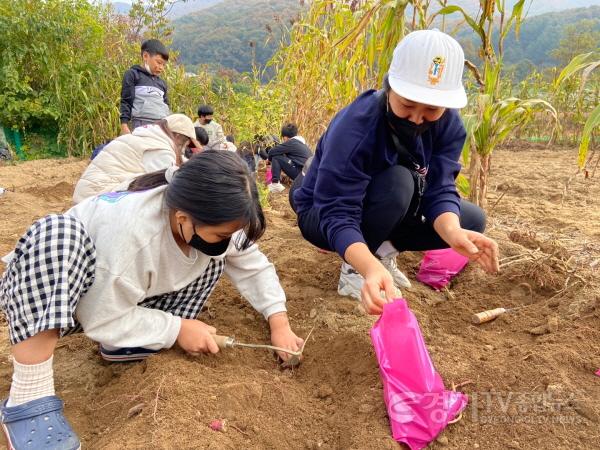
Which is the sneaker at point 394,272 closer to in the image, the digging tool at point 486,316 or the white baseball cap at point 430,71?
the digging tool at point 486,316

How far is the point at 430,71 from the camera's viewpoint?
1.36 m

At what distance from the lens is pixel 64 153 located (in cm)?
682

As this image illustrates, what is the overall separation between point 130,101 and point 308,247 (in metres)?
2.18

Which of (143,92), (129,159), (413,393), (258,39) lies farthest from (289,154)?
(258,39)

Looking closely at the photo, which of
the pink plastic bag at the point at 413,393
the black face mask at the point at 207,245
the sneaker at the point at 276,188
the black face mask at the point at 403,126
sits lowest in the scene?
the sneaker at the point at 276,188

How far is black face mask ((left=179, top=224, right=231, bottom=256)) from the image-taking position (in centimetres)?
133

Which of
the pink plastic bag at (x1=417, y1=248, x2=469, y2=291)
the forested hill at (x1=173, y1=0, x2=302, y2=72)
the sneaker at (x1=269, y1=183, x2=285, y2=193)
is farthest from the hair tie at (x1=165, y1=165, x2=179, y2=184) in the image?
the forested hill at (x1=173, y1=0, x2=302, y2=72)

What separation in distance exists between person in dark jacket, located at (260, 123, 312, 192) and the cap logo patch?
3042 mm

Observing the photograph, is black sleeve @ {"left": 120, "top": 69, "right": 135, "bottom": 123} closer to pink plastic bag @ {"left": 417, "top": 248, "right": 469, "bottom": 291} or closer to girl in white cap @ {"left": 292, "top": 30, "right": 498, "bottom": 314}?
girl in white cap @ {"left": 292, "top": 30, "right": 498, "bottom": 314}

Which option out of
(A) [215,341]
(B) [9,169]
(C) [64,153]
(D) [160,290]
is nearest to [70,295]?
(D) [160,290]

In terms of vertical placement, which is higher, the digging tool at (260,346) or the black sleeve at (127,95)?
the black sleeve at (127,95)

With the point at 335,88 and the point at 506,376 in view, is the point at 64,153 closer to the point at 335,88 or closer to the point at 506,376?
the point at 335,88

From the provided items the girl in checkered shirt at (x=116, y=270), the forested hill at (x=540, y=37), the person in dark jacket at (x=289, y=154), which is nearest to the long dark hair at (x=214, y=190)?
the girl in checkered shirt at (x=116, y=270)

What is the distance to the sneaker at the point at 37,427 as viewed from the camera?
3.69 feet
